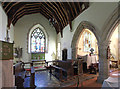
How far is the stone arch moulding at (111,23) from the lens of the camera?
331 cm

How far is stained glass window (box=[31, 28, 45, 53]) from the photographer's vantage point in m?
9.82

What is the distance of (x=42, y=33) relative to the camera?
1028 cm

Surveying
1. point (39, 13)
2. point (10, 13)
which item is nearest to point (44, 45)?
point (39, 13)

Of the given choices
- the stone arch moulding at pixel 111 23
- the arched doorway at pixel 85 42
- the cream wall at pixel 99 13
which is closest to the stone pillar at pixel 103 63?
the stone arch moulding at pixel 111 23

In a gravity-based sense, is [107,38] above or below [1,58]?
above

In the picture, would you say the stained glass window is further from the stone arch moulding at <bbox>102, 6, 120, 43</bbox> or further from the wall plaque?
the wall plaque

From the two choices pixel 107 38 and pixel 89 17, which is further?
pixel 89 17

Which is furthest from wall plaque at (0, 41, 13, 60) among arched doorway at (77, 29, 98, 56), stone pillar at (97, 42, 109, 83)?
arched doorway at (77, 29, 98, 56)

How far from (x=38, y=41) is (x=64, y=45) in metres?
3.38

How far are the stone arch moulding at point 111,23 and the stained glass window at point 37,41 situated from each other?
7450 millimetres

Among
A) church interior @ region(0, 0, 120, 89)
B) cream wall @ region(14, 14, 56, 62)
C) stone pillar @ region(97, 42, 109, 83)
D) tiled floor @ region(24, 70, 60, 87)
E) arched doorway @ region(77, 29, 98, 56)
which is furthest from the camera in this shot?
cream wall @ region(14, 14, 56, 62)

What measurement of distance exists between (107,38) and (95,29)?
2.66ft

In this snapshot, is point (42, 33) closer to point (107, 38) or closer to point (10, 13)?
point (10, 13)

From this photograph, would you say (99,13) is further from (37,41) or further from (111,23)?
(37,41)
